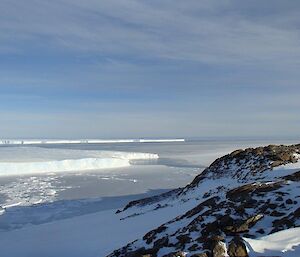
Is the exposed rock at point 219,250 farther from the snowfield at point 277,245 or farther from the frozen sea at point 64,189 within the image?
the frozen sea at point 64,189

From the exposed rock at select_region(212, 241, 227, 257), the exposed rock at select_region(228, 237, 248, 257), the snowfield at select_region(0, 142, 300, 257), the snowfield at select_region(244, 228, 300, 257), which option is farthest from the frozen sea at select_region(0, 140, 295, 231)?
the snowfield at select_region(244, 228, 300, 257)

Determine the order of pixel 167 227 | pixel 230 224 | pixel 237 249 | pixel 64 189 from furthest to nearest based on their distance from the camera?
pixel 64 189 < pixel 167 227 < pixel 230 224 < pixel 237 249

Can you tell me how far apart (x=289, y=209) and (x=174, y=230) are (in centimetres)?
247

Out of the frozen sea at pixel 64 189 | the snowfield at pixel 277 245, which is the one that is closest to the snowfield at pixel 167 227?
the snowfield at pixel 277 245

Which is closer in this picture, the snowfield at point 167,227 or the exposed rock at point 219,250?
the exposed rock at point 219,250

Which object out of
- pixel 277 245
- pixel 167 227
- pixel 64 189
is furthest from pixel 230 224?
pixel 64 189

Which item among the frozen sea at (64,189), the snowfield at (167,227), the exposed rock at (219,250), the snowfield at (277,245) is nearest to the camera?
the snowfield at (277,245)

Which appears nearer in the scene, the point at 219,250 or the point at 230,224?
the point at 219,250

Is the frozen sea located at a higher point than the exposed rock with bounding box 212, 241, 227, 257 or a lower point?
lower

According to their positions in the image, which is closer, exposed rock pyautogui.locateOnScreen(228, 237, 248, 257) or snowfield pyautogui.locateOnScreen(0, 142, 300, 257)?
exposed rock pyautogui.locateOnScreen(228, 237, 248, 257)

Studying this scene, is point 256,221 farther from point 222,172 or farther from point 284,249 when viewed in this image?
point 222,172

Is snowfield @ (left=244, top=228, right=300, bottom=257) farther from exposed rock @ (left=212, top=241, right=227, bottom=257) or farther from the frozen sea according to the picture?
the frozen sea

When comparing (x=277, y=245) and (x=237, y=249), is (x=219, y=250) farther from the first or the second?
(x=277, y=245)

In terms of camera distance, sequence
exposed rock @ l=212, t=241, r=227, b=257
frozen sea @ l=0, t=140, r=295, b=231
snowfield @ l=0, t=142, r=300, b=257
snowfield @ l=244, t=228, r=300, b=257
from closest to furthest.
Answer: snowfield @ l=244, t=228, r=300, b=257, exposed rock @ l=212, t=241, r=227, b=257, snowfield @ l=0, t=142, r=300, b=257, frozen sea @ l=0, t=140, r=295, b=231
